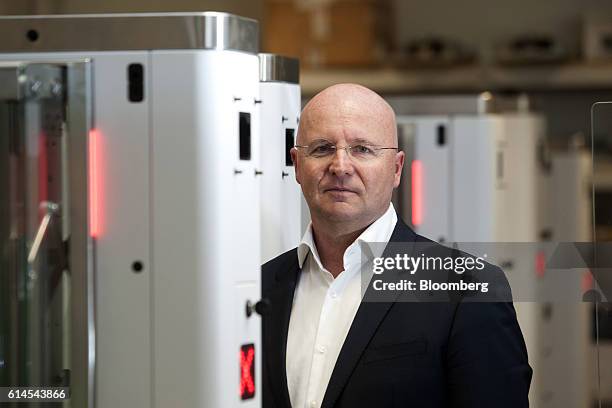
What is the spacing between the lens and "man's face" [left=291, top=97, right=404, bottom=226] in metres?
2.31

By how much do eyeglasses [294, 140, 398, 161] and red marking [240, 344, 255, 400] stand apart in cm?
35

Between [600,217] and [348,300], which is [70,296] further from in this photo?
[600,217]

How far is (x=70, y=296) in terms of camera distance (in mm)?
2387

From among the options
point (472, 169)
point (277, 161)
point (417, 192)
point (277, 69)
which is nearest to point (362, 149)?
point (277, 161)

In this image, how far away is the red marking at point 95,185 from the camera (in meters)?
2.37

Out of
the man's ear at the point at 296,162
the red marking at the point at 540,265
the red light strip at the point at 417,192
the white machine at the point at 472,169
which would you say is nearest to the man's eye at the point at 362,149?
the man's ear at the point at 296,162

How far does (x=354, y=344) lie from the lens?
233cm

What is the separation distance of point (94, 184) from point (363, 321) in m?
0.50

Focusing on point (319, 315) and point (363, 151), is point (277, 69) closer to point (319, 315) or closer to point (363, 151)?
point (363, 151)

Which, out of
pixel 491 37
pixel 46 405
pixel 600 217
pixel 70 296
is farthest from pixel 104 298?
pixel 491 37

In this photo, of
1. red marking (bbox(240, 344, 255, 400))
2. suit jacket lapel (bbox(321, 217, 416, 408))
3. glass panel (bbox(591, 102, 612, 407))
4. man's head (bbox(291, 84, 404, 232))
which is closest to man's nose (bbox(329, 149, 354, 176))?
man's head (bbox(291, 84, 404, 232))

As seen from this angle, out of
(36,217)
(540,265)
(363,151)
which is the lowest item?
(540,265)

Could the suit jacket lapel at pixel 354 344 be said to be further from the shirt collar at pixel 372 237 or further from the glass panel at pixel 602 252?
the glass panel at pixel 602 252

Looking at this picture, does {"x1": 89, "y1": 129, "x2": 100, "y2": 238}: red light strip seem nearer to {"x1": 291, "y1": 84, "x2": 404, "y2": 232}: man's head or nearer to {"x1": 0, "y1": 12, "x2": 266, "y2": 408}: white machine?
{"x1": 0, "y1": 12, "x2": 266, "y2": 408}: white machine
